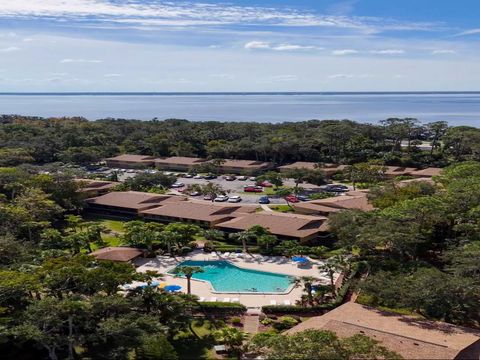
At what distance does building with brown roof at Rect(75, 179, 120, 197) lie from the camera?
58416 millimetres

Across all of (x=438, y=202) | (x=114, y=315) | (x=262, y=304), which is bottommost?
(x=262, y=304)

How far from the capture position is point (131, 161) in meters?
87.9

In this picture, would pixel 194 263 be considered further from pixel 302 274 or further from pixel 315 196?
pixel 315 196

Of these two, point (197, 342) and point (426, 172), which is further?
point (426, 172)

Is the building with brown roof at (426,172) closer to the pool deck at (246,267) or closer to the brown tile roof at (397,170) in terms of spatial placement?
the brown tile roof at (397,170)

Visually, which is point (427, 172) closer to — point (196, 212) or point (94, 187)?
point (196, 212)

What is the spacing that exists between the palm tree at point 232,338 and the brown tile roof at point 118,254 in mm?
14820

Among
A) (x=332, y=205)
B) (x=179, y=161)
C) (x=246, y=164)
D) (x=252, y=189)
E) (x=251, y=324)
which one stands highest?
(x=246, y=164)

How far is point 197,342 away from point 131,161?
65308 millimetres

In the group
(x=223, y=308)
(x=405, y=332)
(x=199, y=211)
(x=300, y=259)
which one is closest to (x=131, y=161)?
(x=199, y=211)

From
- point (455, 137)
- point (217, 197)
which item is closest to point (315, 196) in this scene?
point (217, 197)

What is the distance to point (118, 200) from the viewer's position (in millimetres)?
55562

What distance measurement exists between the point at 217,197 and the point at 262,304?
30.2 meters

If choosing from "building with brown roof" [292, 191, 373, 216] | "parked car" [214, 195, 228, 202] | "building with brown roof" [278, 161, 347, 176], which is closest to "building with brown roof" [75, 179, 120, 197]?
"parked car" [214, 195, 228, 202]
